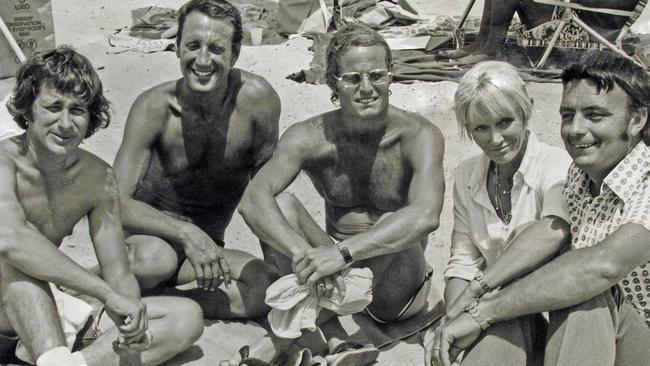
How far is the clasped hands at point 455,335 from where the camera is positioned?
3602 mm

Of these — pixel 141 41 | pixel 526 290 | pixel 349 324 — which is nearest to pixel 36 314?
pixel 349 324

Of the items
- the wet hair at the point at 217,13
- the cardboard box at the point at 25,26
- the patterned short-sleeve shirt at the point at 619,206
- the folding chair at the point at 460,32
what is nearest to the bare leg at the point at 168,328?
the wet hair at the point at 217,13

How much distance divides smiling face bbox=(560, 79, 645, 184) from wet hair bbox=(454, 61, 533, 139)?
0.24 metres

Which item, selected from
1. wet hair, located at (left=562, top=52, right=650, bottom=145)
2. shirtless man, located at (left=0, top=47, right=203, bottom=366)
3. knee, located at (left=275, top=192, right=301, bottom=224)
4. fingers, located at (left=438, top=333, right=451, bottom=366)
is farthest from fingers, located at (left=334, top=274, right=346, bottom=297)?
wet hair, located at (left=562, top=52, right=650, bottom=145)

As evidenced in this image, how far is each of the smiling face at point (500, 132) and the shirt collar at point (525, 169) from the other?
61mm

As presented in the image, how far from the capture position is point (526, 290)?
3.55 m

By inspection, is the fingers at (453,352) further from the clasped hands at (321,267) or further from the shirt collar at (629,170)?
the shirt collar at (629,170)

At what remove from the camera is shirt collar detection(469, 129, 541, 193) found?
387cm

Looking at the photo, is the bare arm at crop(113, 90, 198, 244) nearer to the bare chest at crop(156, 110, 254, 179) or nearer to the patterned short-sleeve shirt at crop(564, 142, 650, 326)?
the bare chest at crop(156, 110, 254, 179)

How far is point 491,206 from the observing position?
398cm

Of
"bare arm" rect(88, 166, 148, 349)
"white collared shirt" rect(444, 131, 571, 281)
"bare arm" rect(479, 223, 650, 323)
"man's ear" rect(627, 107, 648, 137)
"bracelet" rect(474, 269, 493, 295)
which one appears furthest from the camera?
"bare arm" rect(88, 166, 148, 349)

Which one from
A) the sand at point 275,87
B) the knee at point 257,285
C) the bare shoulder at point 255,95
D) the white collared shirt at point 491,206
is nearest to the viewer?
the white collared shirt at point 491,206

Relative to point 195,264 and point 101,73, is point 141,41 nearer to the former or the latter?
point 101,73

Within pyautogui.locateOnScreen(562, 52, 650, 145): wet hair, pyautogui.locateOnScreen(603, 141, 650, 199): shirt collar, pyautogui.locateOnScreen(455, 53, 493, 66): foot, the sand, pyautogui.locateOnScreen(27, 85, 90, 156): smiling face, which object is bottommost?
the sand
